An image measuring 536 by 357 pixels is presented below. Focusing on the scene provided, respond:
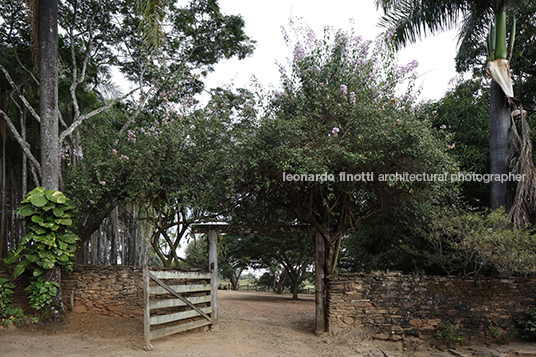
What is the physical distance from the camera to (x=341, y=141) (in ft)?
25.3

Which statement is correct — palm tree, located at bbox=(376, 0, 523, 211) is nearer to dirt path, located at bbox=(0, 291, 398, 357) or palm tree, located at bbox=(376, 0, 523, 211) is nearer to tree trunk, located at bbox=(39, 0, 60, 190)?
dirt path, located at bbox=(0, 291, 398, 357)

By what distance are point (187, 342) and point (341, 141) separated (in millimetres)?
4718

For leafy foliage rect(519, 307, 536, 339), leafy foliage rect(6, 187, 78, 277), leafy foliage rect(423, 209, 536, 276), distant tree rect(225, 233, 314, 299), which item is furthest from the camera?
distant tree rect(225, 233, 314, 299)

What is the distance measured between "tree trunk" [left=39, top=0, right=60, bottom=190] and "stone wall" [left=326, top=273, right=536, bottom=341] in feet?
21.6

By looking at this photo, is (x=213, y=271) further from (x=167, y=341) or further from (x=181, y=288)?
(x=167, y=341)

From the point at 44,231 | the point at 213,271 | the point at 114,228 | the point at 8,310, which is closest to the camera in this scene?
the point at 8,310

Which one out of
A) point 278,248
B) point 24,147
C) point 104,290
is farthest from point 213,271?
point 278,248

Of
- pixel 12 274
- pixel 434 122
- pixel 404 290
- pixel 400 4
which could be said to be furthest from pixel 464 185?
pixel 12 274

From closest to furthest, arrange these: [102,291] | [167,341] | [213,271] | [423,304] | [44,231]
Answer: [167,341]
[44,231]
[423,304]
[213,271]
[102,291]

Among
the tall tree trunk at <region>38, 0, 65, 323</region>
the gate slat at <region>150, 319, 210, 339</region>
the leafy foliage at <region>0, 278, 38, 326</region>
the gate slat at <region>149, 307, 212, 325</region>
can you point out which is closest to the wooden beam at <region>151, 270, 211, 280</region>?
the gate slat at <region>149, 307, 212, 325</region>

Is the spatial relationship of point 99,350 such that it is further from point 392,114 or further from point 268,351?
point 392,114

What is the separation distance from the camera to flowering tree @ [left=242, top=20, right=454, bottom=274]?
25.1 ft

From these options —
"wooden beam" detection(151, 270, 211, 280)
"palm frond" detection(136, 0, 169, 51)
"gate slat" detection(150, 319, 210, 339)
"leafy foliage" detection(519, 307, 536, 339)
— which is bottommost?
"leafy foliage" detection(519, 307, 536, 339)

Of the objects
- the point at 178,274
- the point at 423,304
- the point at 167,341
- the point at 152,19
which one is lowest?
the point at 167,341
